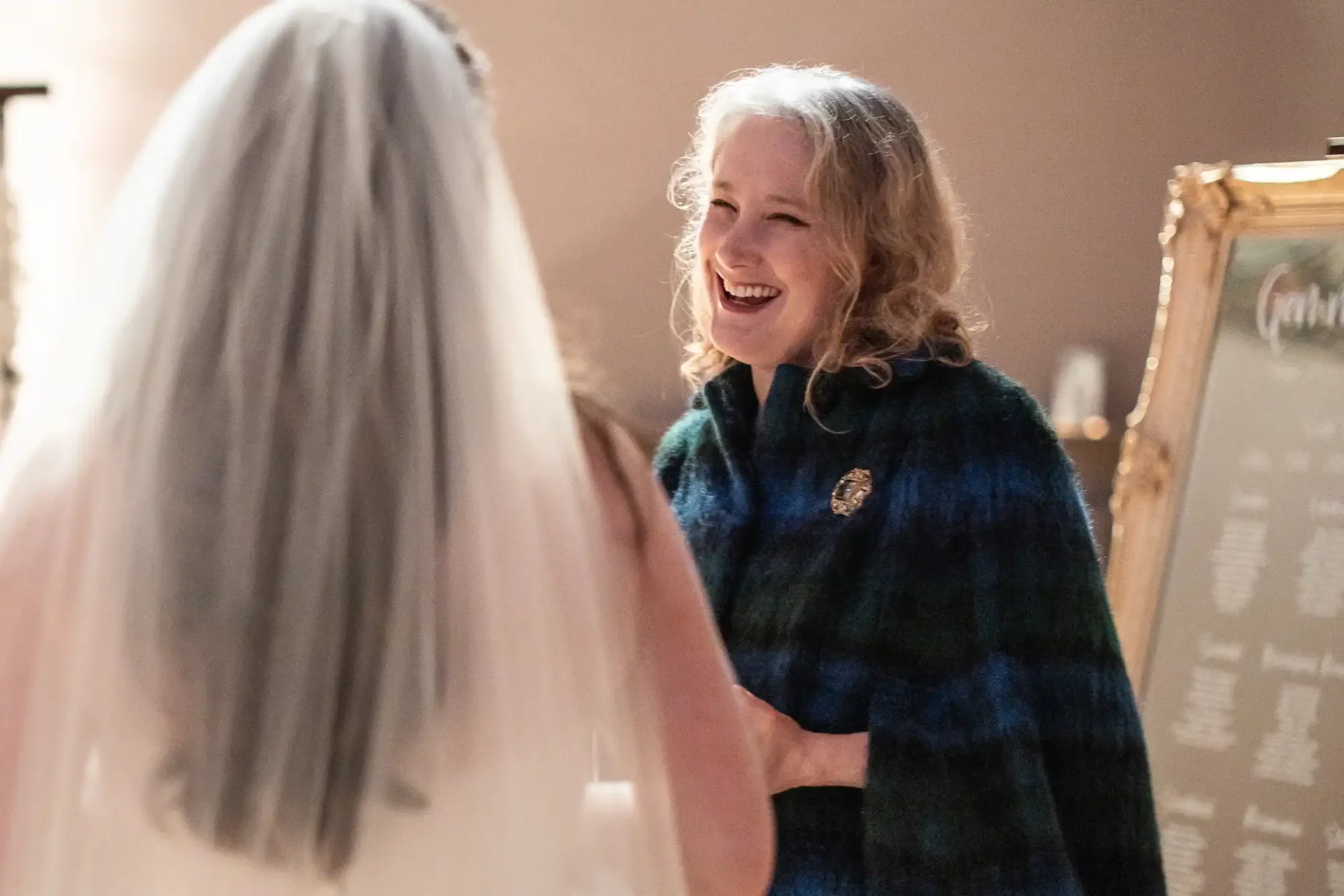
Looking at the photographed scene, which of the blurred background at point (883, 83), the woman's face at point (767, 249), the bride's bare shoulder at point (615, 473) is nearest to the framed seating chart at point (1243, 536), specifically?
the blurred background at point (883, 83)

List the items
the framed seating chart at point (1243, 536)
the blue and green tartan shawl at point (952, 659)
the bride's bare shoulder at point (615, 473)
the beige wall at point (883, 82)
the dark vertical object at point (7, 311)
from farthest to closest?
the beige wall at point (883, 82) → the dark vertical object at point (7, 311) → the framed seating chart at point (1243, 536) → the blue and green tartan shawl at point (952, 659) → the bride's bare shoulder at point (615, 473)

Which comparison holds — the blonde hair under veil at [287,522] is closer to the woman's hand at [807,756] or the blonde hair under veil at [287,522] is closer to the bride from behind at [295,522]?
the bride from behind at [295,522]

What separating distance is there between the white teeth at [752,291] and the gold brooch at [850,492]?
0.74 ft

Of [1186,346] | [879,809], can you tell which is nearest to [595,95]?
[1186,346]

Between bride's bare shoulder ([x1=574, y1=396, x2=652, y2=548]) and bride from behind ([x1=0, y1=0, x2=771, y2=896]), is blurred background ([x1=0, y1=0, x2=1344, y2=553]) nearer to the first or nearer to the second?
bride's bare shoulder ([x1=574, y1=396, x2=652, y2=548])

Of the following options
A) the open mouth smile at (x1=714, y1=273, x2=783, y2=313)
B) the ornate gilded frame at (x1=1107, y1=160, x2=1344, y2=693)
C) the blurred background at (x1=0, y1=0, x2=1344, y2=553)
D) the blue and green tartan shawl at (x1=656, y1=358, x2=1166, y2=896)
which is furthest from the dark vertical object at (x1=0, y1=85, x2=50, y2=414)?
the ornate gilded frame at (x1=1107, y1=160, x2=1344, y2=693)

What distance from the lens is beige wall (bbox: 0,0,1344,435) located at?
230 cm

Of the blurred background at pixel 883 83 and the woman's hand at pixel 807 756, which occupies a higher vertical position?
the blurred background at pixel 883 83

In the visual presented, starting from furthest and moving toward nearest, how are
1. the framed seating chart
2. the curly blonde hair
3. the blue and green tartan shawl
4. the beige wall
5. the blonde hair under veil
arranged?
the beige wall → the framed seating chart → the curly blonde hair → the blue and green tartan shawl → the blonde hair under veil

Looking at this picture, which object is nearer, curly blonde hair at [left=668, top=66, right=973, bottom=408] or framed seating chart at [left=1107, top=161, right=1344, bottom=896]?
Answer: curly blonde hair at [left=668, top=66, right=973, bottom=408]

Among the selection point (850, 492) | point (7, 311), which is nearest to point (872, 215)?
point (850, 492)

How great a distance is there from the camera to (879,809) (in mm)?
1239

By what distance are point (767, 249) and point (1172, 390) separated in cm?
83

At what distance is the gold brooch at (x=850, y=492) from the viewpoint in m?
1.29
